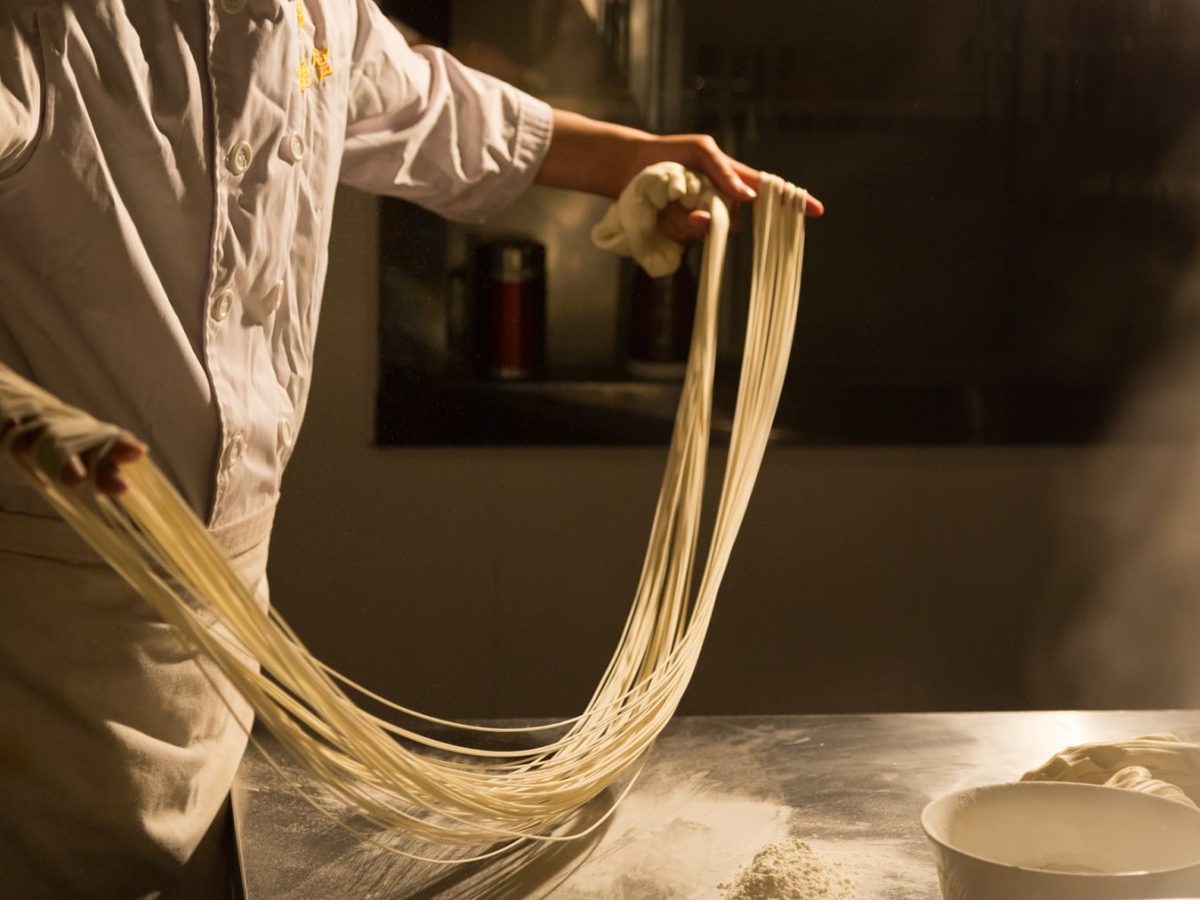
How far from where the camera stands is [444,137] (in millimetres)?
1235

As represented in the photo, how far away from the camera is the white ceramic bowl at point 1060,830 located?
2.32ft

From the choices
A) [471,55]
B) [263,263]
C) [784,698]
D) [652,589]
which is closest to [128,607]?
[263,263]

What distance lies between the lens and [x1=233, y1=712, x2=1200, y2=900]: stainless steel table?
87cm

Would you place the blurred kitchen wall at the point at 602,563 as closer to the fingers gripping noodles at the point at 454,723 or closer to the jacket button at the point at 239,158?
the fingers gripping noodles at the point at 454,723

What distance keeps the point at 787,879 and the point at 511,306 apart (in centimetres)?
142

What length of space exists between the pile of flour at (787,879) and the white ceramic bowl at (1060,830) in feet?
0.44

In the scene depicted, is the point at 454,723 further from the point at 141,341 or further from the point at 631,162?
the point at 631,162

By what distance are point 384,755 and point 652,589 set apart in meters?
0.43

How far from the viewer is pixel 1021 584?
2.35 meters

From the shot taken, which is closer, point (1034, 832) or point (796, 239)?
point (1034, 832)

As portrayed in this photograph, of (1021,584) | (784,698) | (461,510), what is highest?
(461,510)

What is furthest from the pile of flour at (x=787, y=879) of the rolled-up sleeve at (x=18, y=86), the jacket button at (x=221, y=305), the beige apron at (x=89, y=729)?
the rolled-up sleeve at (x=18, y=86)

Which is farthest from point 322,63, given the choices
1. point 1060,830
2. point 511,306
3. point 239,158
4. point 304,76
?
point 511,306

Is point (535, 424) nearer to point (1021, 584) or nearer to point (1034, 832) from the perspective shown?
point (1021, 584)
